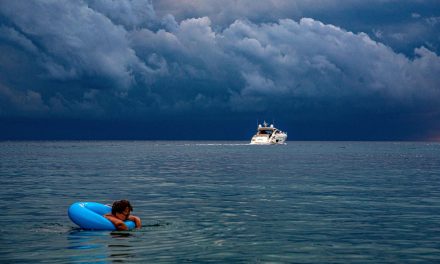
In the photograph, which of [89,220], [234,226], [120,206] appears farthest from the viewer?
[234,226]

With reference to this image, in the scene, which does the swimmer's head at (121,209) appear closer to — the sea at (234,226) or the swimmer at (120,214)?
the swimmer at (120,214)

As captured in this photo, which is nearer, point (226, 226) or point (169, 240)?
point (169, 240)

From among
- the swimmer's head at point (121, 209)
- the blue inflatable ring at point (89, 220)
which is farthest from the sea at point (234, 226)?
the swimmer's head at point (121, 209)

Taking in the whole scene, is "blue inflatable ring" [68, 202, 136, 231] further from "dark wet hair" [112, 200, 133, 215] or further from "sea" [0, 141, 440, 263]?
"dark wet hair" [112, 200, 133, 215]

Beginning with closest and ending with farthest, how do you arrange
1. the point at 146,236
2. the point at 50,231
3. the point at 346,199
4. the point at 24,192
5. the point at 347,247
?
the point at 347,247 < the point at 146,236 < the point at 50,231 < the point at 346,199 < the point at 24,192

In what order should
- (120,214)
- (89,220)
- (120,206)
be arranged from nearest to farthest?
(120,206), (120,214), (89,220)

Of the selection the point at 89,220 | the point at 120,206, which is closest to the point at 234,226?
the point at 120,206

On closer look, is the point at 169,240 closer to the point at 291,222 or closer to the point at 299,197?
the point at 291,222

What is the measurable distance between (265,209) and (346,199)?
6.20m

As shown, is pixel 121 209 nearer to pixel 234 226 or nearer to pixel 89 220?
pixel 89 220

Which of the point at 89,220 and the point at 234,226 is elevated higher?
the point at 89,220

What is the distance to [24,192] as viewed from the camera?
33.7m

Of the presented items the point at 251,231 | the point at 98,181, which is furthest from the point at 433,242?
the point at 98,181

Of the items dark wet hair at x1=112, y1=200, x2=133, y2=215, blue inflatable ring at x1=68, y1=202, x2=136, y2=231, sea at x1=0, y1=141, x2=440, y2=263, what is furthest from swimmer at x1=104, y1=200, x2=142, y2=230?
sea at x1=0, y1=141, x2=440, y2=263
